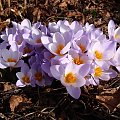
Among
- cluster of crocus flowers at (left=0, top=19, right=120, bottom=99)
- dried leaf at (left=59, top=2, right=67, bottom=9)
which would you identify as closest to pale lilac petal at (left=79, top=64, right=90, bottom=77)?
cluster of crocus flowers at (left=0, top=19, right=120, bottom=99)

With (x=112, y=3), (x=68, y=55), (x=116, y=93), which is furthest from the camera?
(x=112, y=3)

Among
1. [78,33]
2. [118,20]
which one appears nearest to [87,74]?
[78,33]

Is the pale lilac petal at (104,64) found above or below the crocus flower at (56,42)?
below

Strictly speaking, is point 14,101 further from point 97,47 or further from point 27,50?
point 97,47

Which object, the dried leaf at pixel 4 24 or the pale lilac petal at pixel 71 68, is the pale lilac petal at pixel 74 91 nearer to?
the pale lilac petal at pixel 71 68

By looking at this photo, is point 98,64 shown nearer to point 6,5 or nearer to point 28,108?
point 28,108

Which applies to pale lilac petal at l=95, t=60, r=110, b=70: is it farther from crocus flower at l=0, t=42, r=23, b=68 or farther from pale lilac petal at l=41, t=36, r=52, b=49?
crocus flower at l=0, t=42, r=23, b=68

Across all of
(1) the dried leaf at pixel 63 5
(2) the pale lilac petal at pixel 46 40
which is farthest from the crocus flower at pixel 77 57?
(1) the dried leaf at pixel 63 5

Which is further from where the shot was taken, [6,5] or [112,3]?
[112,3]
